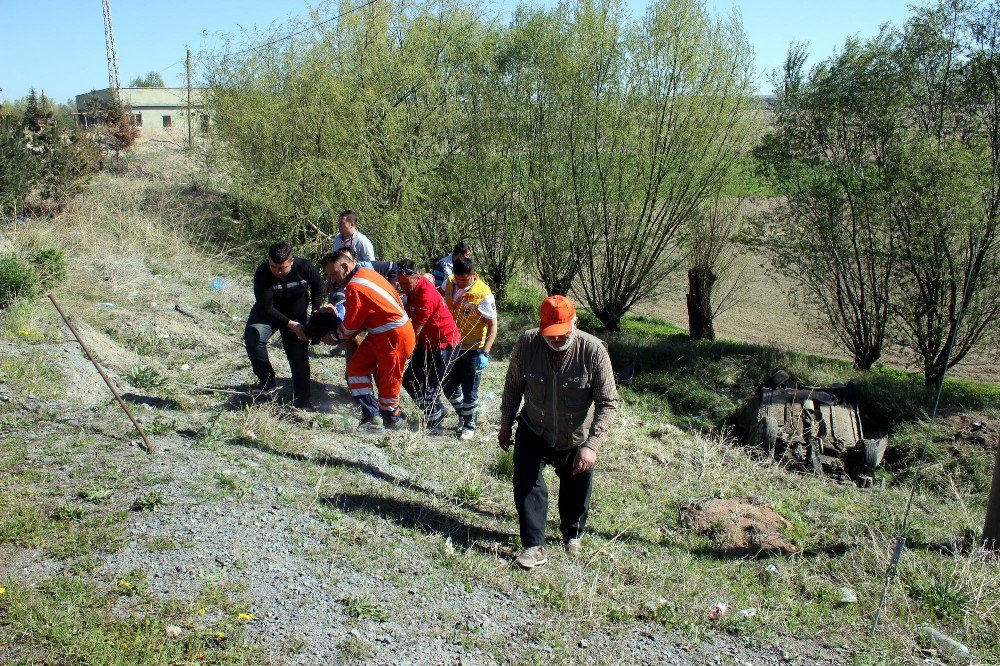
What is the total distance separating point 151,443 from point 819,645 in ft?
13.5

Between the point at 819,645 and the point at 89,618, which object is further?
the point at 819,645

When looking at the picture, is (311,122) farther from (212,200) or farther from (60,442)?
(60,442)

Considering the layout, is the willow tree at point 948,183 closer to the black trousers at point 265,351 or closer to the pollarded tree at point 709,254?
the pollarded tree at point 709,254

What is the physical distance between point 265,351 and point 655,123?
8.57 meters

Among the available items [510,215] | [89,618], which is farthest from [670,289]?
[89,618]

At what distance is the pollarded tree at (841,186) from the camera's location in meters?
11.1

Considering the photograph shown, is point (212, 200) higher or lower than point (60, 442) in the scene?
higher

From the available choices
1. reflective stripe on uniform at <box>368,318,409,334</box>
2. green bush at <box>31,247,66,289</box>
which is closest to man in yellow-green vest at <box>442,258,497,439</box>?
reflective stripe on uniform at <box>368,318,409,334</box>

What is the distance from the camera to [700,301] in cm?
1408

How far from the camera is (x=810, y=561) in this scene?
456 centimetres

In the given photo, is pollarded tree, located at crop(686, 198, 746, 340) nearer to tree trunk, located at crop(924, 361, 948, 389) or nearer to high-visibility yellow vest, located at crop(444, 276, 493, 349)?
tree trunk, located at crop(924, 361, 948, 389)

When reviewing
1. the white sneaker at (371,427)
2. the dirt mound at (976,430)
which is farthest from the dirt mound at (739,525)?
the dirt mound at (976,430)

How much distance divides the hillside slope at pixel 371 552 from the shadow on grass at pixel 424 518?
2 cm

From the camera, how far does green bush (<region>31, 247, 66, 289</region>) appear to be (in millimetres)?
8484
